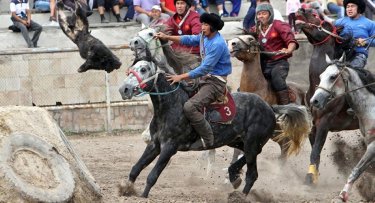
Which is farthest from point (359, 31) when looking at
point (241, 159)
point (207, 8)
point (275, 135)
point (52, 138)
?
point (207, 8)

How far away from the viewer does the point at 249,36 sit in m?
13.9

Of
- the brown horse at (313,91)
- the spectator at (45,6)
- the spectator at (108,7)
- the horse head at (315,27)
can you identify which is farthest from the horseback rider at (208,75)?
the spectator at (108,7)

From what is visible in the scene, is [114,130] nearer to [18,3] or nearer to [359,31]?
[18,3]

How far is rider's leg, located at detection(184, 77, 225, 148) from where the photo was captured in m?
11.4

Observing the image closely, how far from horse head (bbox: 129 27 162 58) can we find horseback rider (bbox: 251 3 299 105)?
7.93 feet

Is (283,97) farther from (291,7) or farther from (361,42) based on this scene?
(291,7)

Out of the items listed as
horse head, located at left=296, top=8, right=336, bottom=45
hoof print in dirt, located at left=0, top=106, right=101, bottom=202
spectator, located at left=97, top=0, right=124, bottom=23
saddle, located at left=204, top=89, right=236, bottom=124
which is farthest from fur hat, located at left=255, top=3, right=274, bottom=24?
Answer: spectator, located at left=97, top=0, right=124, bottom=23

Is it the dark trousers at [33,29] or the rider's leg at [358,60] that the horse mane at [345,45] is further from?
the dark trousers at [33,29]

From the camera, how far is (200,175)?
14391 mm

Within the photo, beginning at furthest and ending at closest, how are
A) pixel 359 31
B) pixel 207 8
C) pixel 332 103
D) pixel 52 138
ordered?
1. pixel 207 8
2. pixel 359 31
3. pixel 332 103
4. pixel 52 138

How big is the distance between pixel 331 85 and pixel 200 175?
3336 mm

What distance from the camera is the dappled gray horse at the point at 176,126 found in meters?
11.2

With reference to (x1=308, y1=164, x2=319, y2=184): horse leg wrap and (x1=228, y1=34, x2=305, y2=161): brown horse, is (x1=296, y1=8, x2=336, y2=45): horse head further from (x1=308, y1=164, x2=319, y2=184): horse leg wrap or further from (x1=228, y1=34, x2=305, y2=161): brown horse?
(x1=308, y1=164, x2=319, y2=184): horse leg wrap

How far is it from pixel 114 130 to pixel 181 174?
449cm
